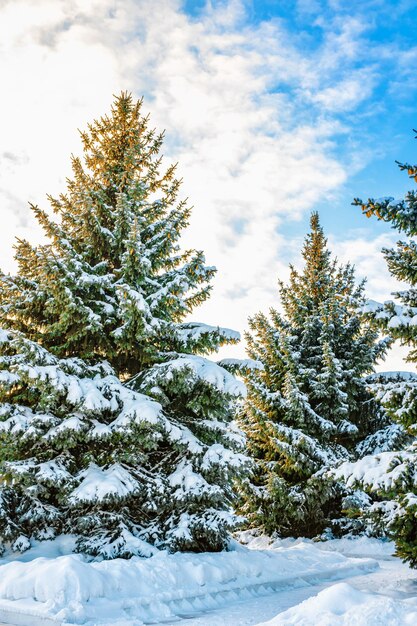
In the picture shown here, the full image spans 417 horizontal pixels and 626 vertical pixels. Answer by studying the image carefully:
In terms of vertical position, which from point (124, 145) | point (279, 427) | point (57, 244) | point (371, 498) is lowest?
point (371, 498)

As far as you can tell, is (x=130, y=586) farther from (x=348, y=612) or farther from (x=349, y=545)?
(x=349, y=545)

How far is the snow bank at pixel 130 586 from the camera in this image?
19.4ft

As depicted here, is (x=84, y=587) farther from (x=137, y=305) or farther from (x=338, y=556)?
(x=338, y=556)

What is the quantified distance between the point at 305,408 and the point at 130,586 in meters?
9.77

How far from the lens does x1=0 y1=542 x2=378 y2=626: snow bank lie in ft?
19.4

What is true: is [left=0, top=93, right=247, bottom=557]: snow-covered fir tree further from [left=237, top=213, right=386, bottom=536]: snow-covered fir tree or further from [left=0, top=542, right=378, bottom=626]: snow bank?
[left=237, top=213, right=386, bottom=536]: snow-covered fir tree

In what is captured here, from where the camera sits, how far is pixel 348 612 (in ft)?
15.4

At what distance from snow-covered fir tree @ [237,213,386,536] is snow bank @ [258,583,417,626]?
8536mm

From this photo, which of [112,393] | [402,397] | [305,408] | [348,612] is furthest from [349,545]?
[348,612]

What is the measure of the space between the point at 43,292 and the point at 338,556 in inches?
377

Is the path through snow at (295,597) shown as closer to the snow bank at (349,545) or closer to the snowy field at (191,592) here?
the snowy field at (191,592)

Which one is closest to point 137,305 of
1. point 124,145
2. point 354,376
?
point 124,145

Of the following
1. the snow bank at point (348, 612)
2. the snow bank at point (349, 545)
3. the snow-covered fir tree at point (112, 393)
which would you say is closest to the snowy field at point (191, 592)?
the snow bank at point (348, 612)

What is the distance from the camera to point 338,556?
38.4ft
